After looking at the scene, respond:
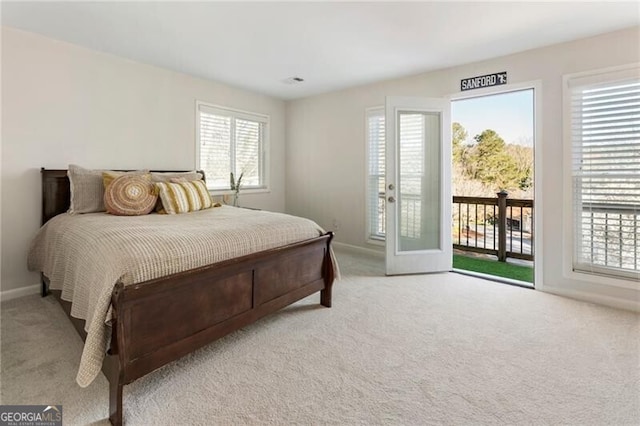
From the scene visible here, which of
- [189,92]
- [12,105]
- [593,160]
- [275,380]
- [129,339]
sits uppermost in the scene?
[189,92]

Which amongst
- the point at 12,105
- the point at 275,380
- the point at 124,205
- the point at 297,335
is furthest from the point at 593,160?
the point at 12,105

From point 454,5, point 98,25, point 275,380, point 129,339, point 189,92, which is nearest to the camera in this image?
point 129,339

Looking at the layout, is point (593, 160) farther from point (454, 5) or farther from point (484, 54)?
point (454, 5)

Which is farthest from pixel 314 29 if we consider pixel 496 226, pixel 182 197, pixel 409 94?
pixel 496 226

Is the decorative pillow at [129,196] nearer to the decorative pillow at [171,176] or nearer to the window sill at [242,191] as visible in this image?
the decorative pillow at [171,176]

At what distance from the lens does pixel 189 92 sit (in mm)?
4055

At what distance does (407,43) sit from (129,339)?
3.19 m

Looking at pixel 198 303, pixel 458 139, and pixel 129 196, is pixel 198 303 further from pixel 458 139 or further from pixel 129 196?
pixel 458 139

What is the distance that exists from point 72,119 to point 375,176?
3.48 metres

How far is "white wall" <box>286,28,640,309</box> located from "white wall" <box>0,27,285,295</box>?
1.78 m

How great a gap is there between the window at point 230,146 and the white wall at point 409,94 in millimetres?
556

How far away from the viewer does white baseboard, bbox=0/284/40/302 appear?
288 cm

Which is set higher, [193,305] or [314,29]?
[314,29]

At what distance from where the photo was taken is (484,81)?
3.46 meters
